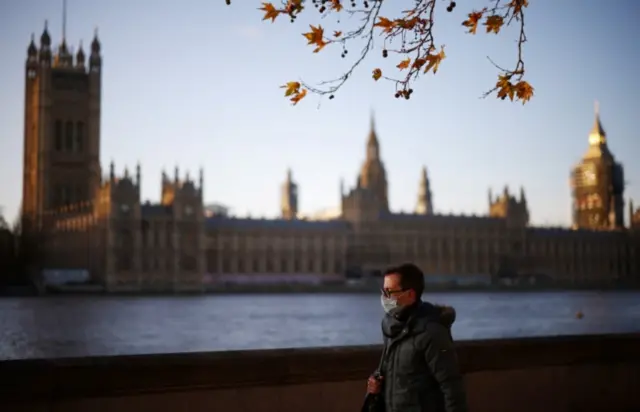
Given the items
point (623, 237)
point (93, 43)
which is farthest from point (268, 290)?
point (623, 237)

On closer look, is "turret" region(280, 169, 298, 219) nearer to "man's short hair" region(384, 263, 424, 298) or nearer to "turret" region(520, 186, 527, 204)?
"turret" region(520, 186, 527, 204)

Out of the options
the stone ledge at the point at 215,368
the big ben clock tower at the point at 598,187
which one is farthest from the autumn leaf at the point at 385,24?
the big ben clock tower at the point at 598,187

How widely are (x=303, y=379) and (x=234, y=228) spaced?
8207 cm

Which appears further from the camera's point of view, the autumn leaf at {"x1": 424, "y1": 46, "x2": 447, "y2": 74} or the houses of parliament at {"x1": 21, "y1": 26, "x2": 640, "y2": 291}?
the houses of parliament at {"x1": 21, "y1": 26, "x2": 640, "y2": 291}

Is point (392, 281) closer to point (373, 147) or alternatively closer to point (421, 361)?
point (421, 361)

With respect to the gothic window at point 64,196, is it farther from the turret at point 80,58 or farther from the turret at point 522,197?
the turret at point 522,197

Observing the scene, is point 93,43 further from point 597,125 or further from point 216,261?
point 597,125

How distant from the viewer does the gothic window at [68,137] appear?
90.5 meters

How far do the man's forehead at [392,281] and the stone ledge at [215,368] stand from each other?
5.18 ft

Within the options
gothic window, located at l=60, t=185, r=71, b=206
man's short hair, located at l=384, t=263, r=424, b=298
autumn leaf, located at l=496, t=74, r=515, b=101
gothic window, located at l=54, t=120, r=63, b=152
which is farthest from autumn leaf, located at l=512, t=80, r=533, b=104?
gothic window, located at l=54, t=120, r=63, b=152

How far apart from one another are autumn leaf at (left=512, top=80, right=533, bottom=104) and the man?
6.75ft

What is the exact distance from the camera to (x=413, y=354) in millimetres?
3506

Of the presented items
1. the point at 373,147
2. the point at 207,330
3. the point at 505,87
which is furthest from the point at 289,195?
the point at 505,87

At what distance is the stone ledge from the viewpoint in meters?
4.45
